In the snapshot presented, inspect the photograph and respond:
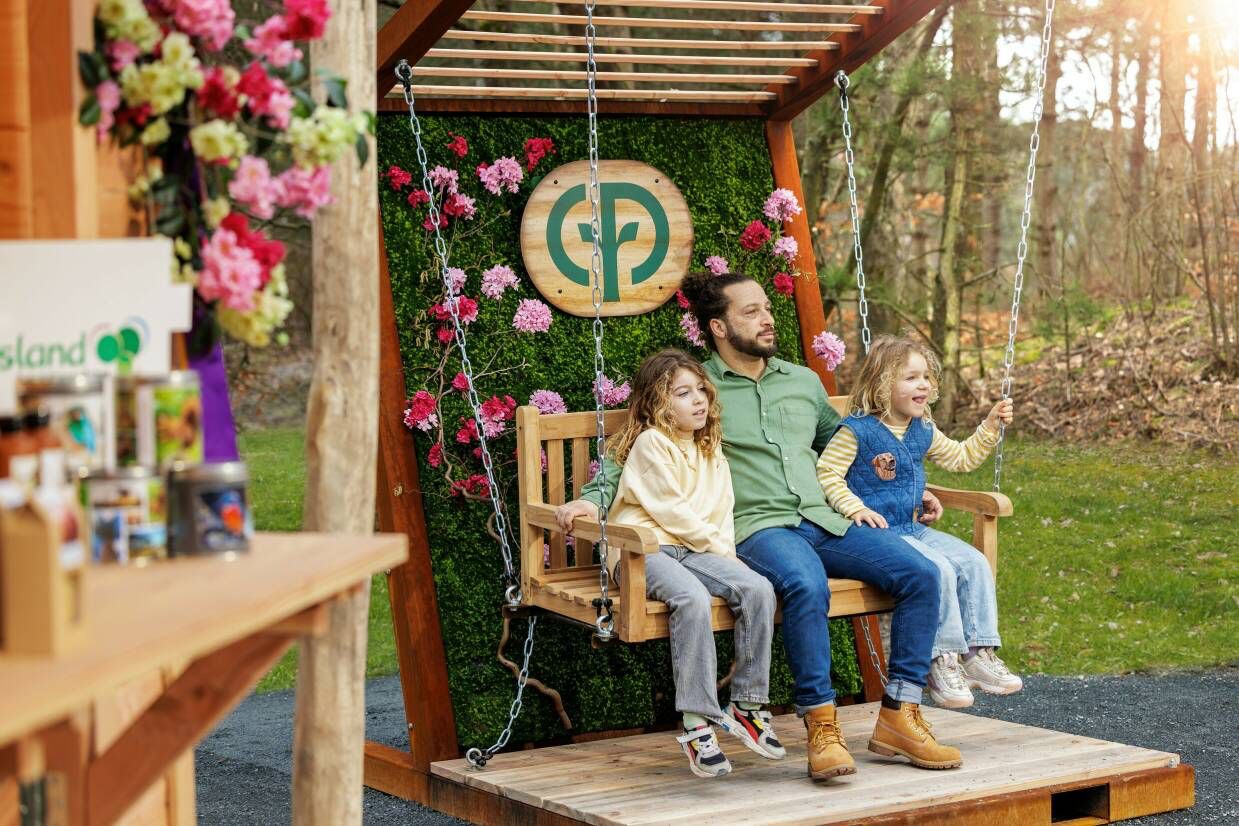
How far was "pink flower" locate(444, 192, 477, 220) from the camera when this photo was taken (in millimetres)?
5363

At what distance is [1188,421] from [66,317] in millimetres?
9594

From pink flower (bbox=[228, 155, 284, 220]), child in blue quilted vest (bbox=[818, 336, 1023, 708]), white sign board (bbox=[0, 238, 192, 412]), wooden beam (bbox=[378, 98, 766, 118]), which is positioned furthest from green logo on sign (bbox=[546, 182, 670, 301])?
white sign board (bbox=[0, 238, 192, 412])

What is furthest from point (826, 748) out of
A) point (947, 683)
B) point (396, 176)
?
point (396, 176)

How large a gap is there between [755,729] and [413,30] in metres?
2.26

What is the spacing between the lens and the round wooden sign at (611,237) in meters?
5.52

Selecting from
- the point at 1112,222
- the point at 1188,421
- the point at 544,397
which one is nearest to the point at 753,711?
the point at 544,397

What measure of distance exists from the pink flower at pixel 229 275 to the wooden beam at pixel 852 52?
2.92 meters

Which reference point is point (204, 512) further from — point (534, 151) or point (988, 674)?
point (534, 151)

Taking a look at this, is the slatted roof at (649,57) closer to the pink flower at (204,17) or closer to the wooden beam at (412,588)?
the wooden beam at (412,588)

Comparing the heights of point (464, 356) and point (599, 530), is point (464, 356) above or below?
above

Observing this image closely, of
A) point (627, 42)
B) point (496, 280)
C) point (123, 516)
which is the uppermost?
point (627, 42)

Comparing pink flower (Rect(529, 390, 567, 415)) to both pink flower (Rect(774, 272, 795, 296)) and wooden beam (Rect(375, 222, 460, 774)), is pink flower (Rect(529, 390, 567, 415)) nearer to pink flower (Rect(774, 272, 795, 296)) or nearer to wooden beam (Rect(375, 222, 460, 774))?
wooden beam (Rect(375, 222, 460, 774))

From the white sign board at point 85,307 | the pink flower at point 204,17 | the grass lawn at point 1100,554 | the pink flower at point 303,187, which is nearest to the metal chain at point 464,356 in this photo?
the pink flower at point 303,187

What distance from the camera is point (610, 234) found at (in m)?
5.66
